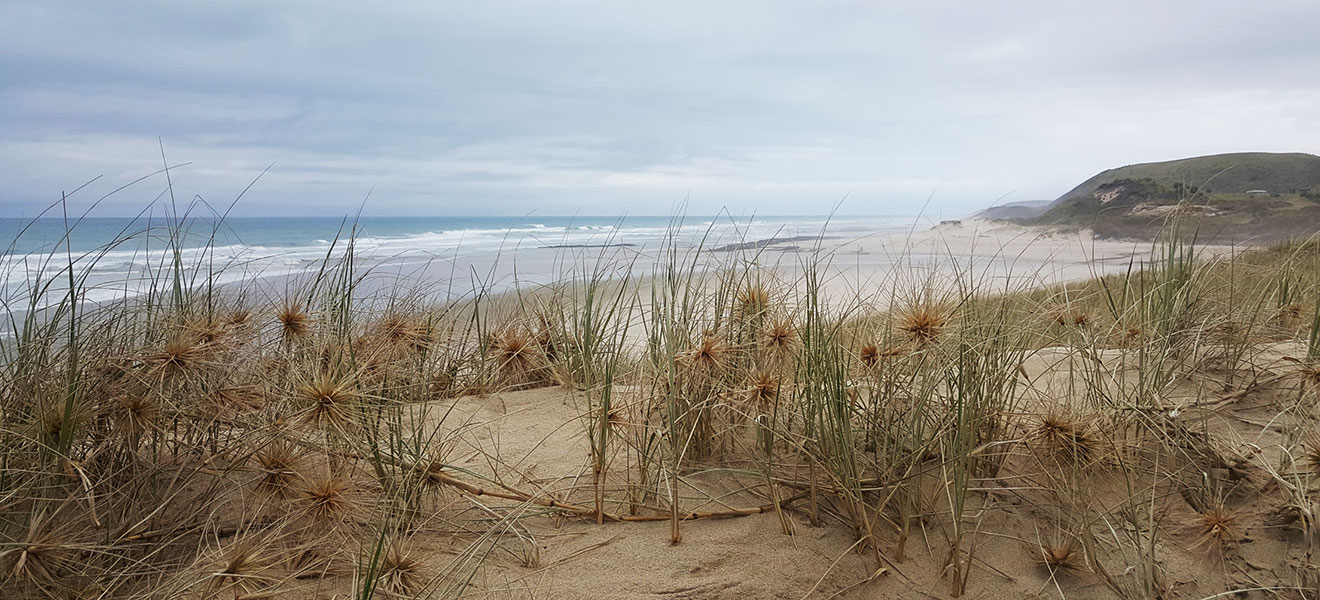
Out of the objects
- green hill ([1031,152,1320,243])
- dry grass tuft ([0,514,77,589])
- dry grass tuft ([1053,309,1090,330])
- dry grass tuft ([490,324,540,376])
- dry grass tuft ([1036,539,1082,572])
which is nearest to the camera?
dry grass tuft ([0,514,77,589])

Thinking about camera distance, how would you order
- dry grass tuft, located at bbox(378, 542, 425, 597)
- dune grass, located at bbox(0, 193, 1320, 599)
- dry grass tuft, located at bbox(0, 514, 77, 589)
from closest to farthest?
1. dry grass tuft, located at bbox(0, 514, 77, 589)
2. dry grass tuft, located at bbox(378, 542, 425, 597)
3. dune grass, located at bbox(0, 193, 1320, 599)

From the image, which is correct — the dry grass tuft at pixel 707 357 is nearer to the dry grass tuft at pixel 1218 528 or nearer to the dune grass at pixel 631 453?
the dune grass at pixel 631 453

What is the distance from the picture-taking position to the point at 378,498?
97.4 inches

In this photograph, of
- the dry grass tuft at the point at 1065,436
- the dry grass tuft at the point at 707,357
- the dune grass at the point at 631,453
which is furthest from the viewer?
the dry grass tuft at the point at 707,357

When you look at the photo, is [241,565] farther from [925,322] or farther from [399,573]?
[925,322]

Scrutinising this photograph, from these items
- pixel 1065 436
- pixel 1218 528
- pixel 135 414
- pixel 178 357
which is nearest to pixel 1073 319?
pixel 1065 436

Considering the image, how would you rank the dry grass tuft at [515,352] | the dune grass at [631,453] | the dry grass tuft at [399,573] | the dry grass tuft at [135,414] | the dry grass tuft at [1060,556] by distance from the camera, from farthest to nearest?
1. the dry grass tuft at [515,352]
2. the dry grass tuft at [1060,556]
3. the dry grass tuft at [135,414]
4. the dune grass at [631,453]
5. the dry grass tuft at [399,573]

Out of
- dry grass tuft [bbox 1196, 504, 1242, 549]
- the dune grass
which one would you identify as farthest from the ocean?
dry grass tuft [bbox 1196, 504, 1242, 549]

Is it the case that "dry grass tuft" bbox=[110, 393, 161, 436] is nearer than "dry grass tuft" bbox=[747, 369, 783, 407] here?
Yes

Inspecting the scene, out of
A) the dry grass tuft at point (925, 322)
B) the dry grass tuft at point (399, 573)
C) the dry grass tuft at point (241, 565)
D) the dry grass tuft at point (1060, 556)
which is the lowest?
the dry grass tuft at point (1060, 556)

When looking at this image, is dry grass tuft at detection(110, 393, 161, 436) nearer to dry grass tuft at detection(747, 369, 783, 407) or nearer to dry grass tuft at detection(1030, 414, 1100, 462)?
dry grass tuft at detection(747, 369, 783, 407)

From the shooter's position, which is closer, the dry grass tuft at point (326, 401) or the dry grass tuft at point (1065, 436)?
the dry grass tuft at point (326, 401)

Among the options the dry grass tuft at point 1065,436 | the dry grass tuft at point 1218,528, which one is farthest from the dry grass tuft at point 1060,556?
the dry grass tuft at point 1218,528

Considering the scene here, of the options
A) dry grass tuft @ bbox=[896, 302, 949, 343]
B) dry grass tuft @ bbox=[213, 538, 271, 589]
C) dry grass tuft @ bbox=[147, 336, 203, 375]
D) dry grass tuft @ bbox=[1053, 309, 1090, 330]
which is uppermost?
dry grass tuft @ bbox=[147, 336, 203, 375]
